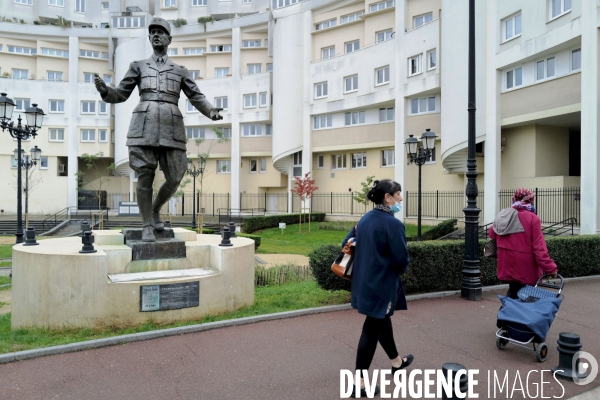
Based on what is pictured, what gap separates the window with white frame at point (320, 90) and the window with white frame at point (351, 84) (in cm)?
196

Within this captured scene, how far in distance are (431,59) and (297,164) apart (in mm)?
13996

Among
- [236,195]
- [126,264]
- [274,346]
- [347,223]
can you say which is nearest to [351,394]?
[274,346]

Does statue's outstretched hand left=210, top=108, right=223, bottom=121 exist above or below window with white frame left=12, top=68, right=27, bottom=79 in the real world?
below

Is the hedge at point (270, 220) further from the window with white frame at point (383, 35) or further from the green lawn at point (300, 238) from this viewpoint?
the window with white frame at point (383, 35)

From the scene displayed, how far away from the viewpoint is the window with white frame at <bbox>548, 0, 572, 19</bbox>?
1822 cm

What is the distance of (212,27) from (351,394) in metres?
43.0

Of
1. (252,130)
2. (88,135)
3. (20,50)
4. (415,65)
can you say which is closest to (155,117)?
(415,65)

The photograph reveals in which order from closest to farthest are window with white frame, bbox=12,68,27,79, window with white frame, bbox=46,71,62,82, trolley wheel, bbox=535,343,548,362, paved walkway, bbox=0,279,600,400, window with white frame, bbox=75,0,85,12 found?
1. paved walkway, bbox=0,279,600,400
2. trolley wheel, bbox=535,343,548,362
3. window with white frame, bbox=12,68,27,79
4. window with white frame, bbox=46,71,62,82
5. window with white frame, bbox=75,0,85,12

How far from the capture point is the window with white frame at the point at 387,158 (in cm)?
3195

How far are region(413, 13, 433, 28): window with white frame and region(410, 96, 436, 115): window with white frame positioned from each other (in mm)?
4648

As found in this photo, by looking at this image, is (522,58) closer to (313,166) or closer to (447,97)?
(447,97)

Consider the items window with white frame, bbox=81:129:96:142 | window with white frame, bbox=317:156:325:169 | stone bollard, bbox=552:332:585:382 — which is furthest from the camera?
window with white frame, bbox=81:129:96:142

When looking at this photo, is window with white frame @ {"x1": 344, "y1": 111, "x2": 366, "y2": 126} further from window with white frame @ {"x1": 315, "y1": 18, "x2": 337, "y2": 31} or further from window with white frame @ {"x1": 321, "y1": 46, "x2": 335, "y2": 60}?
window with white frame @ {"x1": 315, "y1": 18, "x2": 337, "y2": 31}

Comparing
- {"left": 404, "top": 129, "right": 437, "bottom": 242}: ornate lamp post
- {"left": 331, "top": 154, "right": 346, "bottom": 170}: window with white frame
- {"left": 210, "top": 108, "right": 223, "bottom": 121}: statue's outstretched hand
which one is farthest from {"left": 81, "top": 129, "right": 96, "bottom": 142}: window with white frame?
{"left": 210, "top": 108, "right": 223, "bottom": 121}: statue's outstretched hand
